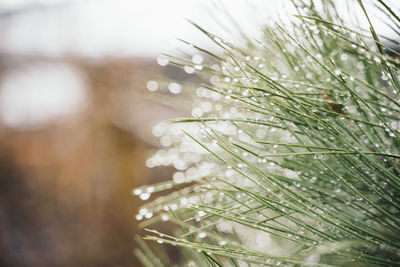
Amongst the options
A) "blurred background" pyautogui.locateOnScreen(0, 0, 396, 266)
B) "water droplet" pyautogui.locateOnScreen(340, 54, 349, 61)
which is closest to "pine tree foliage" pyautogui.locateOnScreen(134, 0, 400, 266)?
"water droplet" pyautogui.locateOnScreen(340, 54, 349, 61)

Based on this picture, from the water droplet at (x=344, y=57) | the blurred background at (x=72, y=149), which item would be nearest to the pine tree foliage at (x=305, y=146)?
the water droplet at (x=344, y=57)

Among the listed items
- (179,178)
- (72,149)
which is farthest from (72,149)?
(179,178)

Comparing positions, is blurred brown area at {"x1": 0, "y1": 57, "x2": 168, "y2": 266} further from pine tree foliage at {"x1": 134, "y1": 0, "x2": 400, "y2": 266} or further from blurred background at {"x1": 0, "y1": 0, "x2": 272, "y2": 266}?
pine tree foliage at {"x1": 134, "y1": 0, "x2": 400, "y2": 266}

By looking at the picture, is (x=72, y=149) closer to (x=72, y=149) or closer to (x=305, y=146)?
(x=72, y=149)

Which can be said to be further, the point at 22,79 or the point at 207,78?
the point at 22,79

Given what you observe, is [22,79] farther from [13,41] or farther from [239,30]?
[239,30]

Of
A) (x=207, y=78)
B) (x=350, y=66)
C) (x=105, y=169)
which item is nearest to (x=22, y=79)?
(x=105, y=169)
